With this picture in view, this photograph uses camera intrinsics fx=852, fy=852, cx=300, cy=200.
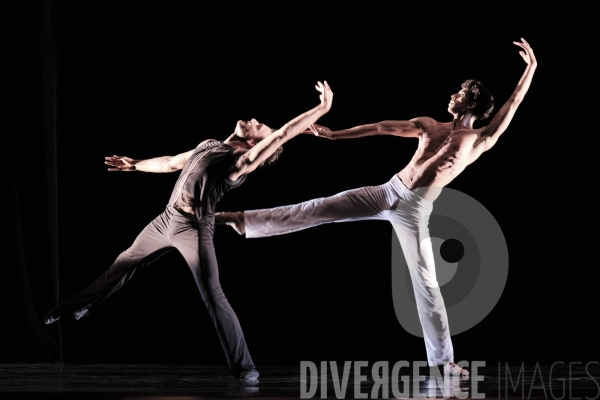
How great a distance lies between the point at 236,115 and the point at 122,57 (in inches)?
35.9

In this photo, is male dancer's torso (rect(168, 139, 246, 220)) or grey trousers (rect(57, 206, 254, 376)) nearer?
grey trousers (rect(57, 206, 254, 376))

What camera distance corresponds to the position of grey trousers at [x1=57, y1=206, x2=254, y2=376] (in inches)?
164

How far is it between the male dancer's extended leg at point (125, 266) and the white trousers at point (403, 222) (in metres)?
0.63

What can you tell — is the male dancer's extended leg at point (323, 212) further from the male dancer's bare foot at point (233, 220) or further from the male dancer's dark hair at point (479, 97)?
the male dancer's dark hair at point (479, 97)

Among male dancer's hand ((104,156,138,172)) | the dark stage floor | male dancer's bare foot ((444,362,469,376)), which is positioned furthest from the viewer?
male dancer's hand ((104,156,138,172))

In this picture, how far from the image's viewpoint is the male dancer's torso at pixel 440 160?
15.5 feet

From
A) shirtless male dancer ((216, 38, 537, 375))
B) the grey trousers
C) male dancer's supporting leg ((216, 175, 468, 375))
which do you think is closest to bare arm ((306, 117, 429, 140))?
shirtless male dancer ((216, 38, 537, 375))

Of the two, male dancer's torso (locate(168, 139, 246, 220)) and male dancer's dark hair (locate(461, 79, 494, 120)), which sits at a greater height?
male dancer's dark hair (locate(461, 79, 494, 120))

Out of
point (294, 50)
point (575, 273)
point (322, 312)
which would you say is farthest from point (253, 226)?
point (575, 273)

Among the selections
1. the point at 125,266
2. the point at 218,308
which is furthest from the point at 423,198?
the point at 125,266

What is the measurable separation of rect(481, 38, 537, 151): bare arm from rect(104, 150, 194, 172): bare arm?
166 cm

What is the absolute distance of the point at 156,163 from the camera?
16.0ft

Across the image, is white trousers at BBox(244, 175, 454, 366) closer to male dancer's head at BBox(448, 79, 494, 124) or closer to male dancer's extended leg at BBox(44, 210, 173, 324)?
male dancer's head at BBox(448, 79, 494, 124)

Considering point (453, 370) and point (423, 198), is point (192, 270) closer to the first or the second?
→ point (423, 198)
